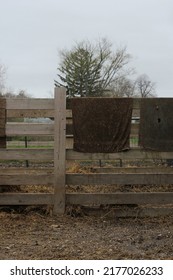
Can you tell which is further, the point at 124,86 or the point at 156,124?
the point at 124,86

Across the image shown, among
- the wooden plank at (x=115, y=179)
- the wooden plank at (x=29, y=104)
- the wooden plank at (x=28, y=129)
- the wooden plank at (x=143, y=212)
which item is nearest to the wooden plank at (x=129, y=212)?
the wooden plank at (x=143, y=212)

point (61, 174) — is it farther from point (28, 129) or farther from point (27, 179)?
point (28, 129)

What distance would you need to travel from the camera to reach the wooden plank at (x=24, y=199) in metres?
6.38

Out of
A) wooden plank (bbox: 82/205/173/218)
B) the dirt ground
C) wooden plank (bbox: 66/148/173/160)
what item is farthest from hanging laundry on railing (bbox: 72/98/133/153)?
the dirt ground

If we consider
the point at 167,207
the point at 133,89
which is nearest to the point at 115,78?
the point at 133,89

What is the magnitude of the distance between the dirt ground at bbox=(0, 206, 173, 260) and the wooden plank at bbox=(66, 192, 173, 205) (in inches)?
8.7

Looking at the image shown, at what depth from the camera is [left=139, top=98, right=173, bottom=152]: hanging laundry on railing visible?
6285mm

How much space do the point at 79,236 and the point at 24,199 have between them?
150 centimetres

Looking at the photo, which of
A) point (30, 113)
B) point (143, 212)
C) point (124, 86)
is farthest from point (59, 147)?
point (124, 86)

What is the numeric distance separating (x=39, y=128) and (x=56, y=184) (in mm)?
959

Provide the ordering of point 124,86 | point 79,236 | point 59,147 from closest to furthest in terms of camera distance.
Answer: point 79,236, point 59,147, point 124,86

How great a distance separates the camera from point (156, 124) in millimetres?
6312

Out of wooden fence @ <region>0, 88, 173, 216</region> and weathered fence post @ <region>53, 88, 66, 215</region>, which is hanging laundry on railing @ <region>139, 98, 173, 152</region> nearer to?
wooden fence @ <region>0, 88, 173, 216</region>
